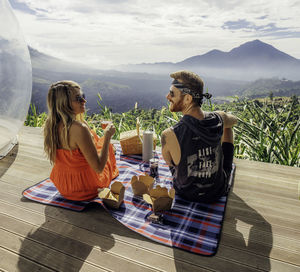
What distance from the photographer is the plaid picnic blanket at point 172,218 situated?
160 centimetres

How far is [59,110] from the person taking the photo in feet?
5.99

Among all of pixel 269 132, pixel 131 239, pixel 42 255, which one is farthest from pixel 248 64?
pixel 42 255

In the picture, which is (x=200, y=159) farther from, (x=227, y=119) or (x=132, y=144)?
(x=132, y=144)

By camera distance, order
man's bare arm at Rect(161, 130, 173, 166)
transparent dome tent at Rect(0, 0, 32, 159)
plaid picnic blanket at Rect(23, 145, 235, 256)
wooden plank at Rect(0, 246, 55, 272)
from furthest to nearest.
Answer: transparent dome tent at Rect(0, 0, 32, 159), man's bare arm at Rect(161, 130, 173, 166), plaid picnic blanket at Rect(23, 145, 235, 256), wooden plank at Rect(0, 246, 55, 272)

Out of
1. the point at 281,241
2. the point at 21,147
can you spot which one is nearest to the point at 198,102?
the point at 281,241

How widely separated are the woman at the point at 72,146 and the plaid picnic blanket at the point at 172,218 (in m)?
0.15

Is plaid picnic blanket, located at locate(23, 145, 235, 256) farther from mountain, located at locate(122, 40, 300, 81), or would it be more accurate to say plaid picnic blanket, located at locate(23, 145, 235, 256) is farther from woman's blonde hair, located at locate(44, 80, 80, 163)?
mountain, located at locate(122, 40, 300, 81)

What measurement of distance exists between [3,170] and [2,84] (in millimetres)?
978

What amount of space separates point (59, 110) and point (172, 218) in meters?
1.18

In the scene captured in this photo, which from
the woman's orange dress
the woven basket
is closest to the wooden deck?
the woman's orange dress

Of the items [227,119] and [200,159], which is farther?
[227,119]

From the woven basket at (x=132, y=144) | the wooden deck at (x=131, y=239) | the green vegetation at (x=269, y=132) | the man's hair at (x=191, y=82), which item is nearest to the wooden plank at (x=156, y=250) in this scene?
the wooden deck at (x=131, y=239)

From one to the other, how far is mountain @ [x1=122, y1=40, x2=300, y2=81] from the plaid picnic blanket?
14715 centimetres

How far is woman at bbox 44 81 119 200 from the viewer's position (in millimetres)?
1831
